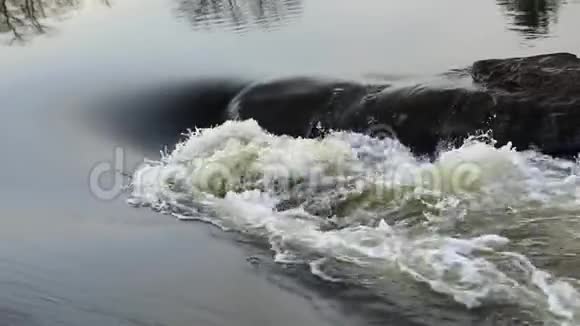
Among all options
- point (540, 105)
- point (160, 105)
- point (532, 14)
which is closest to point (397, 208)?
point (540, 105)

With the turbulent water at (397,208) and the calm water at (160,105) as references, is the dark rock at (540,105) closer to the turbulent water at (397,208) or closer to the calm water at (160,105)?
the turbulent water at (397,208)

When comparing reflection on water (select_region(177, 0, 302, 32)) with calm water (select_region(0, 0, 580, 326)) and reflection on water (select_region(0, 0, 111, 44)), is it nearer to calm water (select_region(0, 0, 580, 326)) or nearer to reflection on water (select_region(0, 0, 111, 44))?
calm water (select_region(0, 0, 580, 326))

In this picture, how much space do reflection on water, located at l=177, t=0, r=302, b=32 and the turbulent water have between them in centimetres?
657

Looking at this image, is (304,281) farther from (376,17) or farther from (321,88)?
(376,17)

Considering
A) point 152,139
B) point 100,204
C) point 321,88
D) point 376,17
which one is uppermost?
point 376,17

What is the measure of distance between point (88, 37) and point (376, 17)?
666 centimetres

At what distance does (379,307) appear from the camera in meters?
5.61

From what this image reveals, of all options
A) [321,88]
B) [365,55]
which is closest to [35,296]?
[321,88]

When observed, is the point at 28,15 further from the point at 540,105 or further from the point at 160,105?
the point at 540,105

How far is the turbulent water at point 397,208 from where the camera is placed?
19.2ft

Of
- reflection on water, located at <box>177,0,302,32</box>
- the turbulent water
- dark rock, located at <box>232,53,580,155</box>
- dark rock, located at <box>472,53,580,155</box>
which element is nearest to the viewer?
the turbulent water

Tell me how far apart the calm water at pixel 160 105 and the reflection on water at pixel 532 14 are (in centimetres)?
5

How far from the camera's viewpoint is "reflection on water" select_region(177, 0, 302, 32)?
1631cm

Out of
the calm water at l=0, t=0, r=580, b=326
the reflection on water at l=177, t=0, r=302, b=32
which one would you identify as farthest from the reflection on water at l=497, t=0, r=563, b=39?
the reflection on water at l=177, t=0, r=302, b=32
